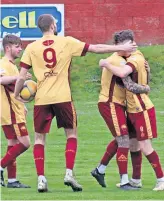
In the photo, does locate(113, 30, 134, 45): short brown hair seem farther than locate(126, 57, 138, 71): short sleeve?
Yes

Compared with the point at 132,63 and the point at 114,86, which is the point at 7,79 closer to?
the point at 114,86

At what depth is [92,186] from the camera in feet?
36.6

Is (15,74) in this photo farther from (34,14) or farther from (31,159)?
A: (34,14)

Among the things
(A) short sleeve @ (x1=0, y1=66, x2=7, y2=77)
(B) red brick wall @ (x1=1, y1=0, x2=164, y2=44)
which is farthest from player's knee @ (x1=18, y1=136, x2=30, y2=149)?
(B) red brick wall @ (x1=1, y1=0, x2=164, y2=44)

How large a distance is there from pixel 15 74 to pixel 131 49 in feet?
4.78

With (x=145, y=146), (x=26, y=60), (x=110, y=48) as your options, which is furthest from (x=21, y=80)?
(x=145, y=146)

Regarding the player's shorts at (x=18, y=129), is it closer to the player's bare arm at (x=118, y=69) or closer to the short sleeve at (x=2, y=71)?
the short sleeve at (x=2, y=71)

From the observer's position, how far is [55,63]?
10.3 metres

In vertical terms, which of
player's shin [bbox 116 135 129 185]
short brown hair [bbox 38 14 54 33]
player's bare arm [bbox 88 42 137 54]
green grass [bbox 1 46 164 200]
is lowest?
green grass [bbox 1 46 164 200]

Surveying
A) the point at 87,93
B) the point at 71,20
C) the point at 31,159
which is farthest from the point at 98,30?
the point at 31,159

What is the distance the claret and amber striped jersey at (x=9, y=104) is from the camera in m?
11.0

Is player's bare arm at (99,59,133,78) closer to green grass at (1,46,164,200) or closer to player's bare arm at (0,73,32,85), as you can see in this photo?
player's bare arm at (0,73,32,85)

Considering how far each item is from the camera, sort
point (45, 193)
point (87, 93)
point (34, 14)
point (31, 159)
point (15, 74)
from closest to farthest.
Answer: point (45, 193)
point (15, 74)
point (31, 159)
point (87, 93)
point (34, 14)

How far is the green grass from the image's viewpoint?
10.2 meters
